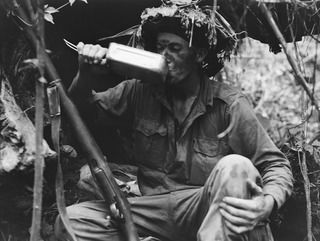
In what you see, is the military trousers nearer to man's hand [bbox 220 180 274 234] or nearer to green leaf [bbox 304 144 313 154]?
man's hand [bbox 220 180 274 234]

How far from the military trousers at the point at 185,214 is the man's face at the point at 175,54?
74cm

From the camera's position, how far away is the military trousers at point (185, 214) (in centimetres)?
367

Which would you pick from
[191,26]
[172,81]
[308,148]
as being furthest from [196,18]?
[308,148]

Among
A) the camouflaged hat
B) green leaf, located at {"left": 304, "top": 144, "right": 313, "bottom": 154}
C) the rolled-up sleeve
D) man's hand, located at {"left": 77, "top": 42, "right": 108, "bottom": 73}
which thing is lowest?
green leaf, located at {"left": 304, "top": 144, "right": 313, "bottom": 154}

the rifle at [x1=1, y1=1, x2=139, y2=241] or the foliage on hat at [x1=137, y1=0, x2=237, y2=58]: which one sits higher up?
the foliage on hat at [x1=137, y1=0, x2=237, y2=58]

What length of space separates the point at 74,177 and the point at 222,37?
1.64 metres

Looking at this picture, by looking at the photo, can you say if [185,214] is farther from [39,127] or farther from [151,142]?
[39,127]

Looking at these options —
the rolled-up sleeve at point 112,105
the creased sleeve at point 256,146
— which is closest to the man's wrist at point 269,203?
the creased sleeve at point 256,146

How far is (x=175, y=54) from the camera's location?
4.43 metres

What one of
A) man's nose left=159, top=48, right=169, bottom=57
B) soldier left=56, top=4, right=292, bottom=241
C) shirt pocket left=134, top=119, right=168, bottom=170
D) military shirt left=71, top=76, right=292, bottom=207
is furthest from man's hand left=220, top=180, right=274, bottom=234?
man's nose left=159, top=48, right=169, bottom=57

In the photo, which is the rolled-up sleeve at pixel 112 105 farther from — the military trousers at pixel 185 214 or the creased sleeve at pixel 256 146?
the creased sleeve at pixel 256 146

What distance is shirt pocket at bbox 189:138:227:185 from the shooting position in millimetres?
4406

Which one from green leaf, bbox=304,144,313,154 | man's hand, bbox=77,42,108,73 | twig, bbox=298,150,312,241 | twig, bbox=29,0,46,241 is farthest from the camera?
green leaf, bbox=304,144,313,154

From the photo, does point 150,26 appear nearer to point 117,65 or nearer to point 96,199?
point 117,65
